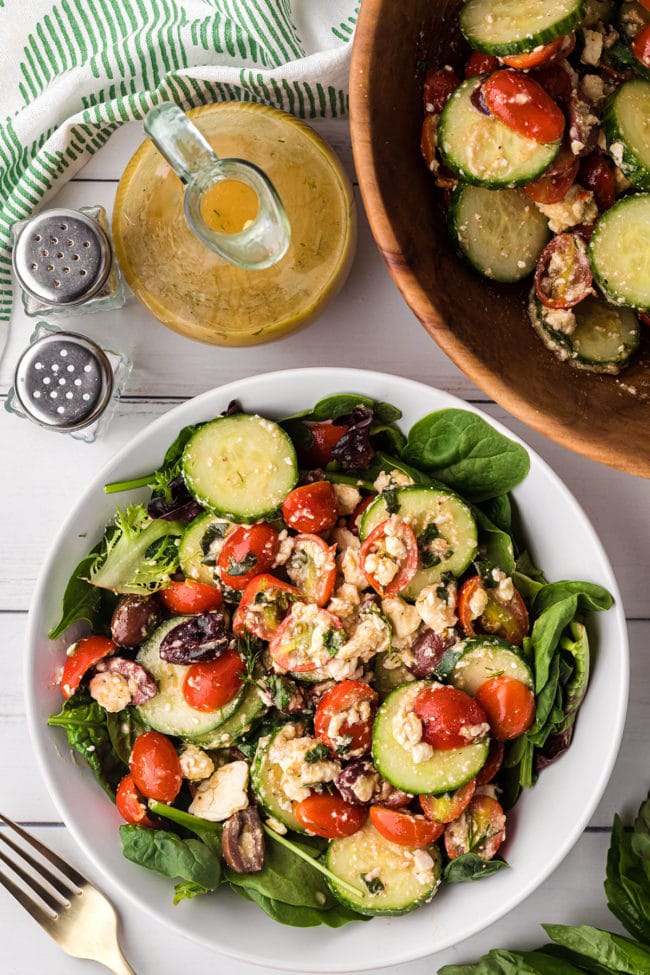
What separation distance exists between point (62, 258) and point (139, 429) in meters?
0.41

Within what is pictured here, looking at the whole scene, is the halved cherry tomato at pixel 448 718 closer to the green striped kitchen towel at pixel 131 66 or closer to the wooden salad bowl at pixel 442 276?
the wooden salad bowl at pixel 442 276

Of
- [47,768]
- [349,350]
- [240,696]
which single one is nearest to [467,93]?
[349,350]

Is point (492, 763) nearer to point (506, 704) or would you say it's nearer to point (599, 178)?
point (506, 704)

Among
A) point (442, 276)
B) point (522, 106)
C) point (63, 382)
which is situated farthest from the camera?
point (63, 382)

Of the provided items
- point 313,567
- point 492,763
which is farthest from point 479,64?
point 492,763

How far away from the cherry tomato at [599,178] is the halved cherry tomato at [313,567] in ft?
2.72

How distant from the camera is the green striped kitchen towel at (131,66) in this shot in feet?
6.80

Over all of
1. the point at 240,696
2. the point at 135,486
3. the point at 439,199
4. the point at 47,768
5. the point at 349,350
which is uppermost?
the point at 439,199

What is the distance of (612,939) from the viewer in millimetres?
2043

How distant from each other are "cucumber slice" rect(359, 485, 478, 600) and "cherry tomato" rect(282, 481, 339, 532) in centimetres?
8

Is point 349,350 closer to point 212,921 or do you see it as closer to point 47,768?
point 47,768

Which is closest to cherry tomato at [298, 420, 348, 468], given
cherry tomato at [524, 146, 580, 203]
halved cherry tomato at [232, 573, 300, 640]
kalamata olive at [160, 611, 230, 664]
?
halved cherry tomato at [232, 573, 300, 640]

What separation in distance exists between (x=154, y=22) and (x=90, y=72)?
0.18 m

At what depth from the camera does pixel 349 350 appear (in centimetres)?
225
